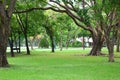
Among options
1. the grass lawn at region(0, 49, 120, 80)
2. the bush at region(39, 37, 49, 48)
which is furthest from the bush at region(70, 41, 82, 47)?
the grass lawn at region(0, 49, 120, 80)

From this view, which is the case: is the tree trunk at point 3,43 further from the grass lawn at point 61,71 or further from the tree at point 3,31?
the grass lawn at point 61,71

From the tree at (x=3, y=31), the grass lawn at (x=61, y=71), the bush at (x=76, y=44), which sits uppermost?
the tree at (x=3, y=31)

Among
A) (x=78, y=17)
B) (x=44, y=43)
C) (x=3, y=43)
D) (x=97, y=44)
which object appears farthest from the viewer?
(x=44, y=43)

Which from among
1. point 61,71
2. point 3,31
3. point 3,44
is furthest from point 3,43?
point 61,71

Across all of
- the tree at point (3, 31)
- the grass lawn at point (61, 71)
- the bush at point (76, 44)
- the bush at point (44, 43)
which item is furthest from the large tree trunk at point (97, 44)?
the bush at point (76, 44)

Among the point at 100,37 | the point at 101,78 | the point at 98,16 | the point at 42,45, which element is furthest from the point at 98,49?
the point at 42,45

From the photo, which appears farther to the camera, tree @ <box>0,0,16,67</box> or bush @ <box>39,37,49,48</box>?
bush @ <box>39,37,49,48</box>

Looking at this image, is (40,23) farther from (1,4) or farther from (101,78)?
(101,78)

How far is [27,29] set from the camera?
131ft

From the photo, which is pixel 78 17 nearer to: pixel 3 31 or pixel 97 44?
pixel 97 44

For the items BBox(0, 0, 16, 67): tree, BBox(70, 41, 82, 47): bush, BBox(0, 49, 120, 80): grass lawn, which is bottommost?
BBox(0, 49, 120, 80): grass lawn

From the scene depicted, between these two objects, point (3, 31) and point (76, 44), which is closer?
point (3, 31)

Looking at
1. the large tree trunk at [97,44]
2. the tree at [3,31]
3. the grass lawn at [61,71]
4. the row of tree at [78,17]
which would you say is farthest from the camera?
the large tree trunk at [97,44]

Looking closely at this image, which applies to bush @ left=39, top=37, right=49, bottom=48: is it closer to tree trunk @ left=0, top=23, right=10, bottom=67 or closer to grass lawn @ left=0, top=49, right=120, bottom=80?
grass lawn @ left=0, top=49, right=120, bottom=80
